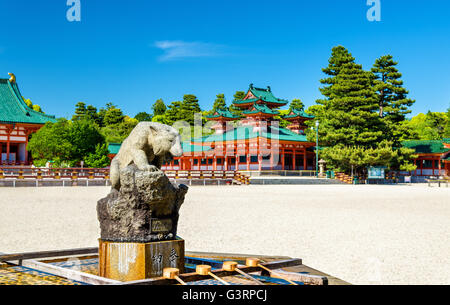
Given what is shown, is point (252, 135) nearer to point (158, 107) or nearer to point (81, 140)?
point (81, 140)

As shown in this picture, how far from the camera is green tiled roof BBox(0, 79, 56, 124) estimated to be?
106 ft

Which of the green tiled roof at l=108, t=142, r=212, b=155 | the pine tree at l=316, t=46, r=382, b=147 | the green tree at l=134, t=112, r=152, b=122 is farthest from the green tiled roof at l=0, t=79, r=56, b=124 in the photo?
the green tree at l=134, t=112, r=152, b=122

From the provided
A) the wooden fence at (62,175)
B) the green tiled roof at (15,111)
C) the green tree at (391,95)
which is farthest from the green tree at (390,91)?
the green tiled roof at (15,111)

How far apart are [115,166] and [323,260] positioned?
3.54m

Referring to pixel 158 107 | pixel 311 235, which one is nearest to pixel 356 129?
pixel 311 235

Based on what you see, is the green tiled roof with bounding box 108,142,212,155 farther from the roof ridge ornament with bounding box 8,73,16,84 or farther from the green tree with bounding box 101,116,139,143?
the roof ridge ornament with bounding box 8,73,16,84

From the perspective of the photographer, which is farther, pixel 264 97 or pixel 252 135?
pixel 264 97

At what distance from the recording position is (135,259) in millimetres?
3369

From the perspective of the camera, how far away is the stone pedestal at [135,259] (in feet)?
11.0

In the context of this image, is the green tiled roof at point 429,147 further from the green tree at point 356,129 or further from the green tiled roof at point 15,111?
the green tiled roof at point 15,111

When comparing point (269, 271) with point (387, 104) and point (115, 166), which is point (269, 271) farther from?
point (387, 104)

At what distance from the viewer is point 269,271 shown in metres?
3.64

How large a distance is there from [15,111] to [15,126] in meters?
1.69
